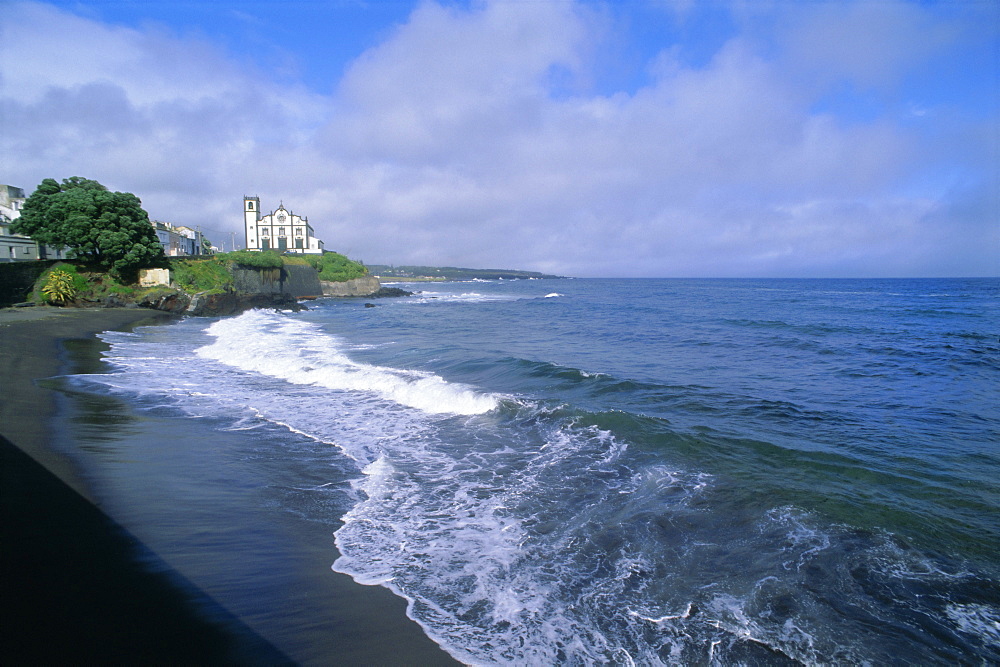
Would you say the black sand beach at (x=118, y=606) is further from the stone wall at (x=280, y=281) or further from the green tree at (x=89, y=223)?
the stone wall at (x=280, y=281)

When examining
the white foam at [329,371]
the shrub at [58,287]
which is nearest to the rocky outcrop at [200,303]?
the shrub at [58,287]

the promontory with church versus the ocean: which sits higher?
the promontory with church

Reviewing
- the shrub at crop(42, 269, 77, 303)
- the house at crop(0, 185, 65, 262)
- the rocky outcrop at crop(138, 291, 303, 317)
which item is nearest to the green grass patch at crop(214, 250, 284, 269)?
the rocky outcrop at crop(138, 291, 303, 317)

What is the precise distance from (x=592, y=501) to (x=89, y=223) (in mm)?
42396

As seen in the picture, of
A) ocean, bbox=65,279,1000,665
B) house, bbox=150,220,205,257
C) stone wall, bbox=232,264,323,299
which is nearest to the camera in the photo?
ocean, bbox=65,279,1000,665

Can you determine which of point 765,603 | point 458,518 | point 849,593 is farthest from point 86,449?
point 849,593

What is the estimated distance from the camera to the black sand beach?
343 cm

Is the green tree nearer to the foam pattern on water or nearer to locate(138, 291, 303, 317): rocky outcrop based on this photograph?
locate(138, 291, 303, 317): rocky outcrop

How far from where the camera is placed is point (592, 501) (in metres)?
6.77

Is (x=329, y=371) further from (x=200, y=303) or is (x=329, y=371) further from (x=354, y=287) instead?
(x=354, y=287)

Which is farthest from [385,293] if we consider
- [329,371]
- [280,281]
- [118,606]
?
[118,606]

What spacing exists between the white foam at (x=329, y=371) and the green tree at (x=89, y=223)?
55.6 ft

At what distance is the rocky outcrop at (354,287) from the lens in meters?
73.1

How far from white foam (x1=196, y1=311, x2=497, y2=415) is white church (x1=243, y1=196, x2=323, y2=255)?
59582mm
